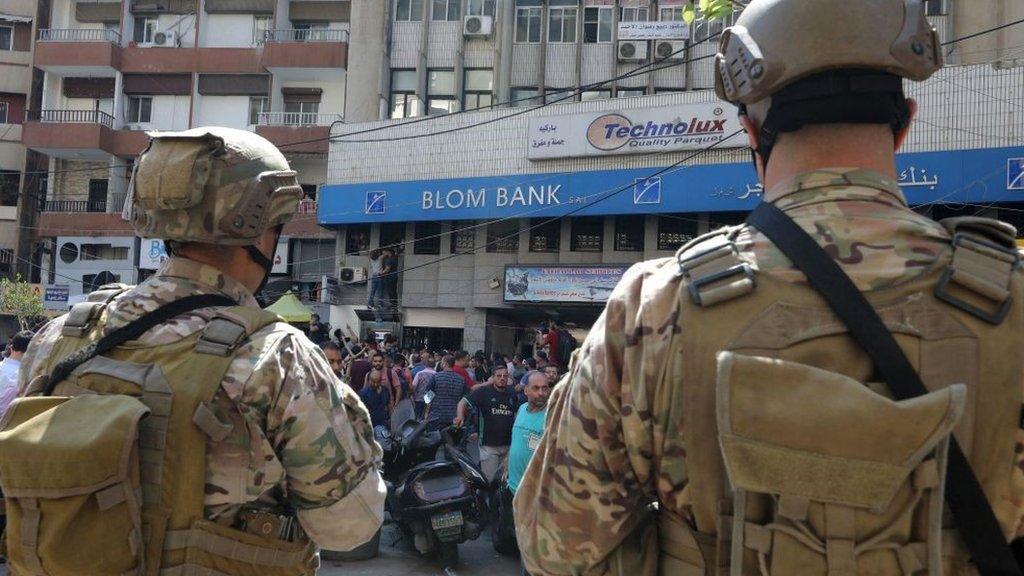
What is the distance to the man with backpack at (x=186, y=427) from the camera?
2.16 meters

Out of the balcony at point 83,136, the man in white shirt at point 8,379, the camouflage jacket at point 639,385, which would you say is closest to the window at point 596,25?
the balcony at point 83,136

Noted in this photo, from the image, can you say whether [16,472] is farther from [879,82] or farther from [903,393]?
[879,82]

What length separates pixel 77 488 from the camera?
2.13 metres

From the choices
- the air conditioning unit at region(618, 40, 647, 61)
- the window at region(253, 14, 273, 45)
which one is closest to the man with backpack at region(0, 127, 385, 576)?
the air conditioning unit at region(618, 40, 647, 61)

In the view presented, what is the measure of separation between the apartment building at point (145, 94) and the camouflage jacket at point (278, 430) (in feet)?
85.3

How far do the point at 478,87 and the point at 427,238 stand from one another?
4971 mm

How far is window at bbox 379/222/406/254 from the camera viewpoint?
25516 mm

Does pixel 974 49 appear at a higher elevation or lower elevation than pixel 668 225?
higher

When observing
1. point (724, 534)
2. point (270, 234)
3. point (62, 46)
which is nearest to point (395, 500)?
point (270, 234)

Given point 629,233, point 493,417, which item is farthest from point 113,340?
point 629,233

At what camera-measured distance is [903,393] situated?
143 centimetres

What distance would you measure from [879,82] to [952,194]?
18.9m

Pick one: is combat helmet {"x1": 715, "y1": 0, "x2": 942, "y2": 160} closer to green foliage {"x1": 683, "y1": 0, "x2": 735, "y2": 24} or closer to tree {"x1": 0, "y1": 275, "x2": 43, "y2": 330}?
green foliage {"x1": 683, "y1": 0, "x2": 735, "y2": 24}

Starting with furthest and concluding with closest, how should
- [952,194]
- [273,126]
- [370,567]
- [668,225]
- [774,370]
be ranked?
[273,126]
[668,225]
[952,194]
[370,567]
[774,370]
